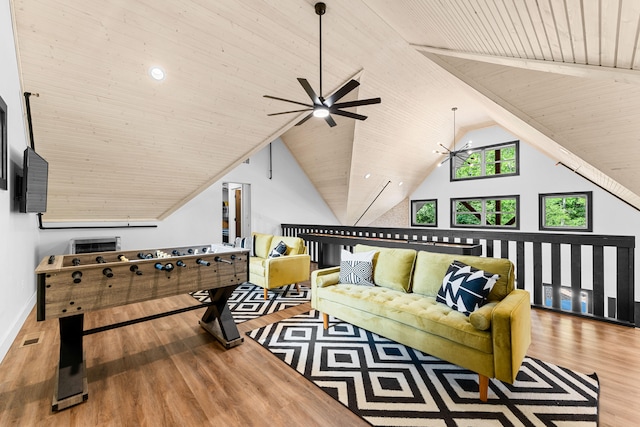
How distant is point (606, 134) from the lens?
2.83 metres

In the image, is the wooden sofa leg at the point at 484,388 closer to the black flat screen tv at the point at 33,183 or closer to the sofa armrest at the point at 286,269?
the sofa armrest at the point at 286,269

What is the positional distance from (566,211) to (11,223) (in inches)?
374

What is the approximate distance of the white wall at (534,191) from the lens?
223 inches

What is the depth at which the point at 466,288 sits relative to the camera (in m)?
2.26

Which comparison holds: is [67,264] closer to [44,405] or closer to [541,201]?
[44,405]

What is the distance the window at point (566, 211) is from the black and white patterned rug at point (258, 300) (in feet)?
20.2

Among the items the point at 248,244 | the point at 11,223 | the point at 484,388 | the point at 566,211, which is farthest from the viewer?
the point at 566,211

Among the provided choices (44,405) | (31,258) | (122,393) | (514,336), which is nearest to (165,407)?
(122,393)

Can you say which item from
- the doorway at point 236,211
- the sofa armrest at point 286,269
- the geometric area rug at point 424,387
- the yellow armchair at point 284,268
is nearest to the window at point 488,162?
the yellow armchair at point 284,268

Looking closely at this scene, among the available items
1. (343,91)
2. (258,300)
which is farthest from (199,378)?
(343,91)

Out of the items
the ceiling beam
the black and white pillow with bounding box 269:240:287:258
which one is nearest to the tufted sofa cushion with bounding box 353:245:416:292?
the black and white pillow with bounding box 269:240:287:258

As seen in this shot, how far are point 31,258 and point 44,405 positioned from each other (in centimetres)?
309

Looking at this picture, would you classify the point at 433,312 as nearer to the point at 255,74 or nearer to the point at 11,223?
the point at 255,74

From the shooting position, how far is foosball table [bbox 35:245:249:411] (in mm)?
1929
